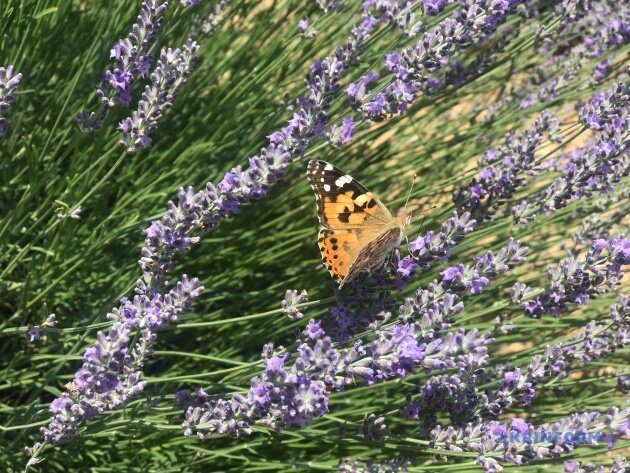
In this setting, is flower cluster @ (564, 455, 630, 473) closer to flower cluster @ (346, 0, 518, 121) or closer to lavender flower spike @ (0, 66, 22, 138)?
flower cluster @ (346, 0, 518, 121)

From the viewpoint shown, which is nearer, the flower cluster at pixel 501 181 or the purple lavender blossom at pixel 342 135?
the purple lavender blossom at pixel 342 135

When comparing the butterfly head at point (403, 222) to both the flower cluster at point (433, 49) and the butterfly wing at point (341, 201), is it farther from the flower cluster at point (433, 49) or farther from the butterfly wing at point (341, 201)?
the flower cluster at point (433, 49)

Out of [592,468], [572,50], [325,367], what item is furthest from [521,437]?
[572,50]

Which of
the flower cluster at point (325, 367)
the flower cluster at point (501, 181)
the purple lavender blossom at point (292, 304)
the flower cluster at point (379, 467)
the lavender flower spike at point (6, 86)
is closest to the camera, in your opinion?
the flower cluster at point (325, 367)

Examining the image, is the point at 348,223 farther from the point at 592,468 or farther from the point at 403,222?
the point at 592,468

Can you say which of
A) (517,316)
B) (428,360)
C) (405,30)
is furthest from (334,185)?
(517,316)

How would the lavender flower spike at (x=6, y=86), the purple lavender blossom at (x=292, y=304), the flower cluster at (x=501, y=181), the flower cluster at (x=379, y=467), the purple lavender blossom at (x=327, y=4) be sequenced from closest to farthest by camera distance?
the lavender flower spike at (x=6, y=86), the purple lavender blossom at (x=292, y=304), the flower cluster at (x=379, y=467), the flower cluster at (x=501, y=181), the purple lavender blossom at (x=327, y=4)

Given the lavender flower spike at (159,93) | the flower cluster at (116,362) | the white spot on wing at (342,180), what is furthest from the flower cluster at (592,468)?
the lavender flower spike at (159,93)

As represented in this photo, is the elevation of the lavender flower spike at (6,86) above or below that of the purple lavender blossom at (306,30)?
below

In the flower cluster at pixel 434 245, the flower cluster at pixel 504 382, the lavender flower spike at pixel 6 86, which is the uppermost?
the lavender flower spike at pixel 6 86
